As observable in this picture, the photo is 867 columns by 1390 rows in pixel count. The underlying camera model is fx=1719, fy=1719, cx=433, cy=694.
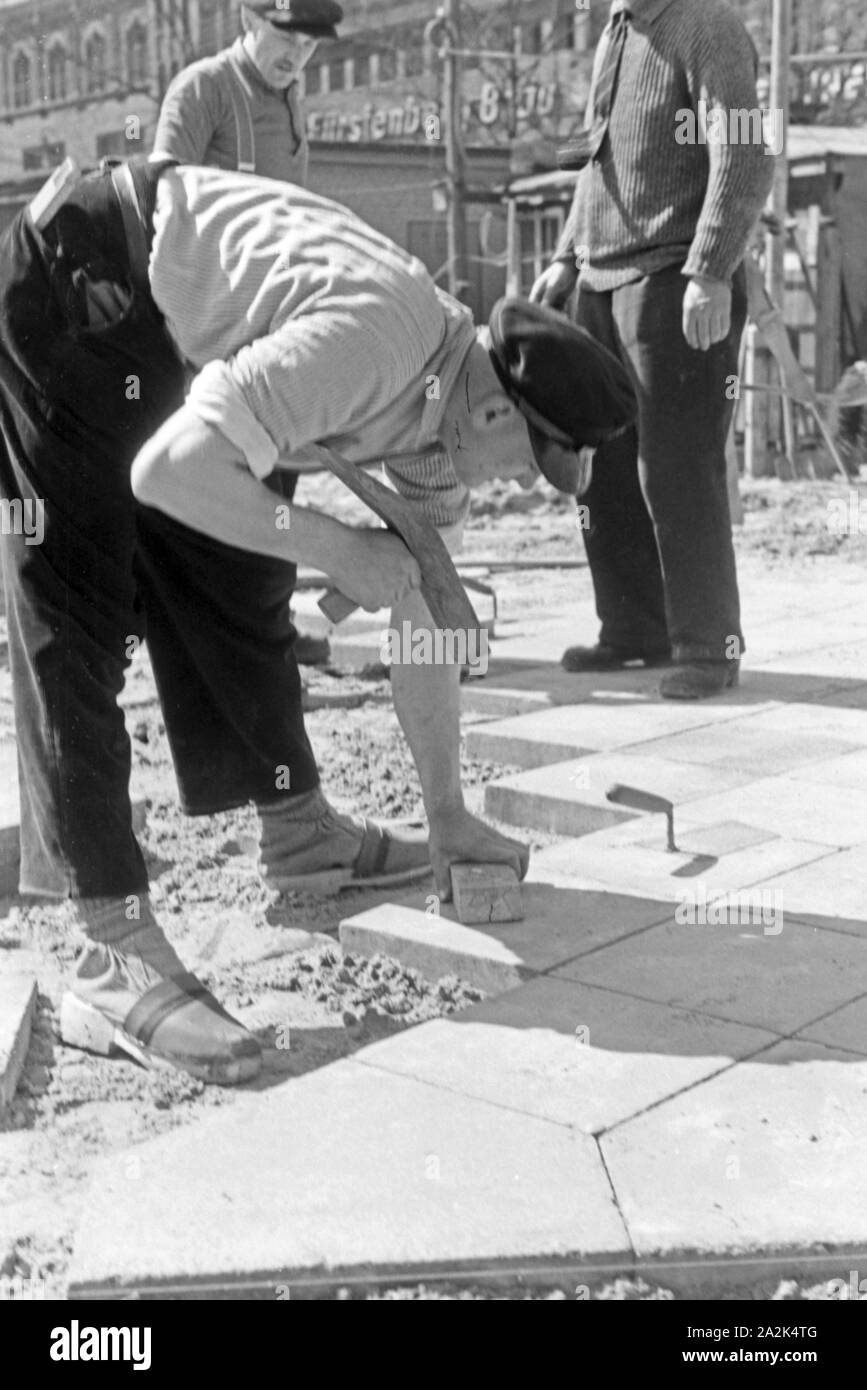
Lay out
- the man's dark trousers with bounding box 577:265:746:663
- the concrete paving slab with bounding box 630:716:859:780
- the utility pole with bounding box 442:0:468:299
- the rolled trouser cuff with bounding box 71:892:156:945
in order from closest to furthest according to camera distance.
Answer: the rolled trouser cuff with bounding box 71:892:156:945, the concrete paving slab with bounding box 630:716:859:780, the man's dark trousers with bounding box 577:265:746:663, the utility pole with bounding box 442:0:468:299

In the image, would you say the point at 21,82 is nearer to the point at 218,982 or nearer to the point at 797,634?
the point at 797,634

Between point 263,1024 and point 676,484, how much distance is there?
2813 millimetres

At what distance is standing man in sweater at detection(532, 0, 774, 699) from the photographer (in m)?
5.33

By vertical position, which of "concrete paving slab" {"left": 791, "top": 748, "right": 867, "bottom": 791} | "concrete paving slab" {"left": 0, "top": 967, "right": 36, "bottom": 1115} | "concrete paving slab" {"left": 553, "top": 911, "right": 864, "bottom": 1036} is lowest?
"concrete paving slab" {"left": 791, "top": 748, "right": 867, "bottom": 791}

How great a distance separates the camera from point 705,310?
5.38 meters

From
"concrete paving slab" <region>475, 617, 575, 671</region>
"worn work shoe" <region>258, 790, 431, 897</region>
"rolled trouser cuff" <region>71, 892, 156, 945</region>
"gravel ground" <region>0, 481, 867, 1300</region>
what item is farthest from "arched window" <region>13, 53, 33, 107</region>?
"rolled trouser cuff" <region>71, 892, 156, 945</region>

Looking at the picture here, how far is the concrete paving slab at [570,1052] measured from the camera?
277cm

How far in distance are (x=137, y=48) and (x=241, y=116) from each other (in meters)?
16.2

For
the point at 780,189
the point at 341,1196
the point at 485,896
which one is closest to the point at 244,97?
the point at 485,896

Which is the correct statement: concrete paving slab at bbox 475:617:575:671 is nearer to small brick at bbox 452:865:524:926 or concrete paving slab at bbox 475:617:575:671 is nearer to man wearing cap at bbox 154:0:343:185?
man wearing cap at bbox 154:0:343:185

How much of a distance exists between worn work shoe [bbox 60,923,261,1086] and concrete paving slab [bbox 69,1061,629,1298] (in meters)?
0.23

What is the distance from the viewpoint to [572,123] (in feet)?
82.7

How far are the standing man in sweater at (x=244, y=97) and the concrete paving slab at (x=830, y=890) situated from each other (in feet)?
9.91
